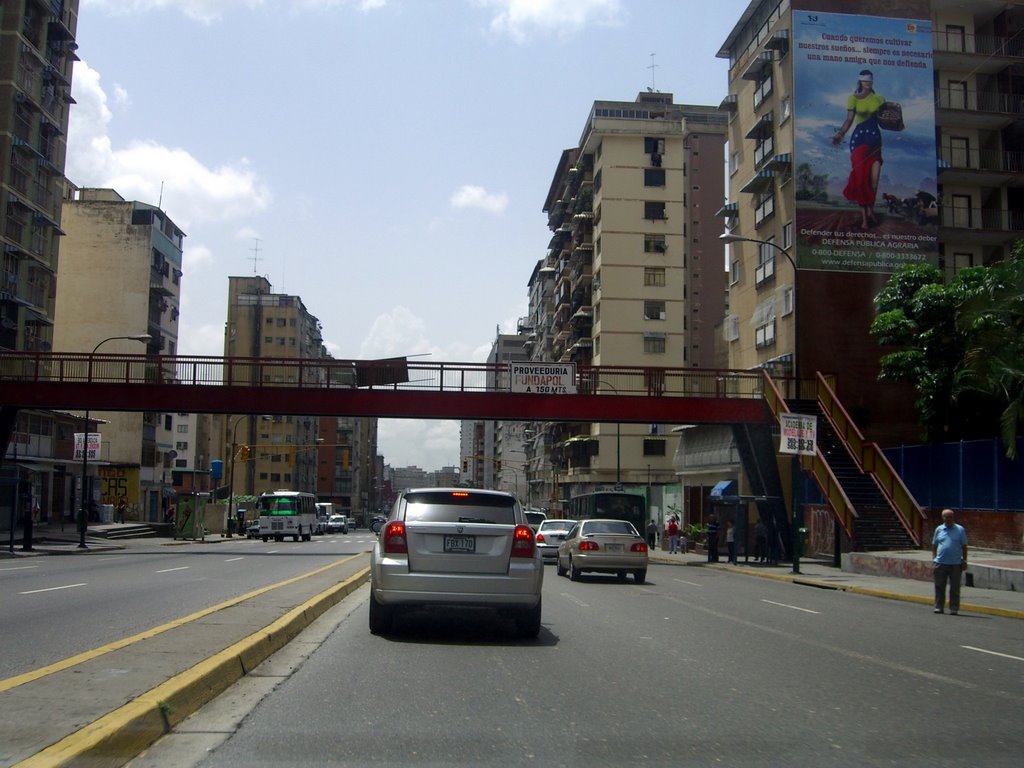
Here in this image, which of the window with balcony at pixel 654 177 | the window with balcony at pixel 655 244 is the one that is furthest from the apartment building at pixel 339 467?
the window with balcony at pixel 654 177

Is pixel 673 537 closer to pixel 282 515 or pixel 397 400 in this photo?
pixel 397 400

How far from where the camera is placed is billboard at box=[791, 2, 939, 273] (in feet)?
136

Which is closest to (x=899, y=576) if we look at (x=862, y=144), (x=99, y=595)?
(x=99, y=595)

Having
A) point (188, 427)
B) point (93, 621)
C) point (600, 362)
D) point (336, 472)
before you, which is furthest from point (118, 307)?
point (336, 472)

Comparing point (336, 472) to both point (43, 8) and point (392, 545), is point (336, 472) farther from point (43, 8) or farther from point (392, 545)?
point (392, 545)

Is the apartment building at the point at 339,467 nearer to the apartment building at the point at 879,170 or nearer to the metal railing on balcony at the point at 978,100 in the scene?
the apartment building at the point at 879,170

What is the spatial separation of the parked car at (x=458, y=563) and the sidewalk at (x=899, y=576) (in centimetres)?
971

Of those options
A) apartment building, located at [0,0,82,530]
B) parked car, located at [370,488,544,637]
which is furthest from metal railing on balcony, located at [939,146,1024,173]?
apartment building, located at [0,0,82,530]

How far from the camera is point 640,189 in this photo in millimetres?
73500

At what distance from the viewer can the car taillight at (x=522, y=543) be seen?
1163 centimetres

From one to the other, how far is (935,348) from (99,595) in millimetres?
27154

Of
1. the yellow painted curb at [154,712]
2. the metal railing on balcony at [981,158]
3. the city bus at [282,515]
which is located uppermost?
the metal railing on balcony at [981,158]

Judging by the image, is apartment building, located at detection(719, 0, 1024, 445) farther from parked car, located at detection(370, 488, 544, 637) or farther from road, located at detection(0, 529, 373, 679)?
parked car, located at detection(370, 488, 544, 637)

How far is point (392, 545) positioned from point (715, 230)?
68.7 metres
